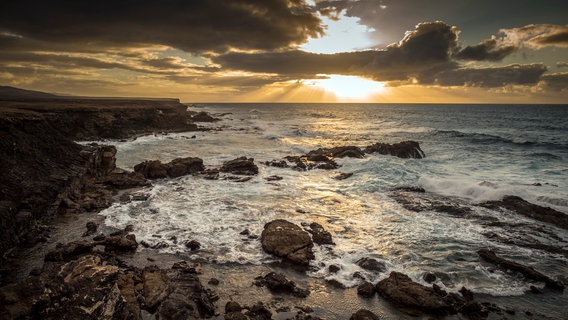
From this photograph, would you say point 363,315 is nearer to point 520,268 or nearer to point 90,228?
point 520,268

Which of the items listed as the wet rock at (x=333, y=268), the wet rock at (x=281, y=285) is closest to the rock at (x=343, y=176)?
the wet rock at (x=333, y=268)

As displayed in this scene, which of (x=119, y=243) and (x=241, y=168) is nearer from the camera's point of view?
(x=119, y=243)

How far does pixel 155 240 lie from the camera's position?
12.9 metres

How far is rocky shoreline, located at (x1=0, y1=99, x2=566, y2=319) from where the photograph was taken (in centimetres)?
704

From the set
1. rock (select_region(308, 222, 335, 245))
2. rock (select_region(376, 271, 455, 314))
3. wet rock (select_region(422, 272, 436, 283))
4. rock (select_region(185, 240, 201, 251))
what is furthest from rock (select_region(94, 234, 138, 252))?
wet rock (select_region(422, 272, 436, 283))

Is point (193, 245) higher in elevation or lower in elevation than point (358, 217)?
higher

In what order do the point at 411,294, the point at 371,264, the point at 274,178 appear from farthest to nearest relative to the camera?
the point at 274,178 → the point at 371,264 → the point at 411,294

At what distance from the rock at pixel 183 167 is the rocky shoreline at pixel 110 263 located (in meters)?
2.73

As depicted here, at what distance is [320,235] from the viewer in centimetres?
1352

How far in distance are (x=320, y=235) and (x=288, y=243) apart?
1.83 metres

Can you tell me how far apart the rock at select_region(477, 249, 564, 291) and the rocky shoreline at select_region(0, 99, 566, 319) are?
3 centimetres

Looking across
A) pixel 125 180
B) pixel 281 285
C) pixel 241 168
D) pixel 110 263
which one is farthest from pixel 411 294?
pixel 125 180

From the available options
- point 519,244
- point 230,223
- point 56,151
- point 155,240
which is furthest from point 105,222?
point 519,244

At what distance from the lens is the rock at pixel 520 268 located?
34.2ft
